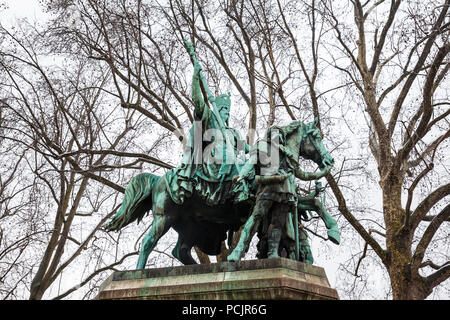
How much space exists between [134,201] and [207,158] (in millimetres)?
1169

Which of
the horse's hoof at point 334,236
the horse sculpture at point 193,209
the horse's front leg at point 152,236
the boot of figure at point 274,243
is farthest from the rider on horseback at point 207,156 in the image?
the horse's hoof at point 334,236

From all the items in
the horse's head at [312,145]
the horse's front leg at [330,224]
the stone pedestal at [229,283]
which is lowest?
the stone pedestal at [229,283]

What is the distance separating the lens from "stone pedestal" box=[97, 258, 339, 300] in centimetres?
689

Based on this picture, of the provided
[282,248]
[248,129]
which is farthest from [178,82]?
[282,248]

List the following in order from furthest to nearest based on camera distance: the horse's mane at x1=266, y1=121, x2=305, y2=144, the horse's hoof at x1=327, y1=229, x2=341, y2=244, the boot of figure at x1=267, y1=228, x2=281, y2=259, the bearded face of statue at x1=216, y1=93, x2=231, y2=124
A: the bearded face of statue at x1=216, y1=93, x2=231, y2=124, the horse's mane at x1=266, y1=121, x2=305, y2=144, the horse's hoof at x1=327, y1=229, x2=341, y2=244, the boot of figure at x1=267, y1=228, x2=281, y2=259

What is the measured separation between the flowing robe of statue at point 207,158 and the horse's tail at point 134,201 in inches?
14.5

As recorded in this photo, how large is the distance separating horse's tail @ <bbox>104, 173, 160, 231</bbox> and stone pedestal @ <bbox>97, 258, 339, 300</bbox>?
95cm

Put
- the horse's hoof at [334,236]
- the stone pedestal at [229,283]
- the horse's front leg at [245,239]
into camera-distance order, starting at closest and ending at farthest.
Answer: the stone pedestal at [229,283] < the horse's front leg at [245,239] < the horse's hoof at [334,236]

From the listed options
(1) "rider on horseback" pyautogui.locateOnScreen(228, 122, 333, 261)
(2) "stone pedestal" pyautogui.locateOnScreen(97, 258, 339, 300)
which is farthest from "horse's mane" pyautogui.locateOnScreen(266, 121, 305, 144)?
(2) "stone pedestal" pyautogui.locateOnScreen(97, 258, 339, 300)

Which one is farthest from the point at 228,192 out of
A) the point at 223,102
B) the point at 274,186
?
the point at 223,102

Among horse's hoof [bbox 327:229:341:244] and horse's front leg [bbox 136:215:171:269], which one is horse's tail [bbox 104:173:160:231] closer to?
horse's front leg [bbox 136:215:171:269]

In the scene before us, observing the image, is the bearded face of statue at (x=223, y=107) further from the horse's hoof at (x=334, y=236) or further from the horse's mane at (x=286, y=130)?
the horse's hoof at (x=334, y=236)

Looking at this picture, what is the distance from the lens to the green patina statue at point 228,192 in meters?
7.81

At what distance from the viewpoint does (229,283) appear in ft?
23.4
